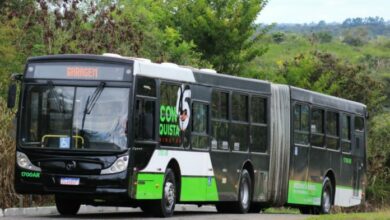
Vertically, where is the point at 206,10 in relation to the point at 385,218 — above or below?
above

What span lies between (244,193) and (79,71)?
6.82 metres

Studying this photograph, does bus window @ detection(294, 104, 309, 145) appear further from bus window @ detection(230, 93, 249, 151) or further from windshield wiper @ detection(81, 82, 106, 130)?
windshield wiper @ detection(81, 82, 106, 130)

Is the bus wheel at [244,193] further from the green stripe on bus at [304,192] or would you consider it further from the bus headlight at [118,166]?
the bus headlight at [118,166]

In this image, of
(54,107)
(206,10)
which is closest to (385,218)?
(54,107)

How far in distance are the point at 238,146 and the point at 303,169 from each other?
4072mm

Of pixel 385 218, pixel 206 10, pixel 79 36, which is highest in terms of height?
pixel 206 10

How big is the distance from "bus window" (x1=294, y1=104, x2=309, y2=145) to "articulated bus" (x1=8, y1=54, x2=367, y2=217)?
1.04m

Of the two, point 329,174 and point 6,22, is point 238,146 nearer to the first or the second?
point 329,174

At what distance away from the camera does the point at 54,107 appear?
62.7 feet

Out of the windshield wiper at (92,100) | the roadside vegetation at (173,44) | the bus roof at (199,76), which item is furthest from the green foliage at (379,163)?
the windshield wiper at (92,100)

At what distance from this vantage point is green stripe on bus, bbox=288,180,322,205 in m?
27.0

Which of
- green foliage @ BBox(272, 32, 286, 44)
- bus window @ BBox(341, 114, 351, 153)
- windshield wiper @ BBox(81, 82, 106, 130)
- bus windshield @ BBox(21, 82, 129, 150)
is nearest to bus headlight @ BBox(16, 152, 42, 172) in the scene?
bus windshield @ BBox(21, 82, 129, 150)

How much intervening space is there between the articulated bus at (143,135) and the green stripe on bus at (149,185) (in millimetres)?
18

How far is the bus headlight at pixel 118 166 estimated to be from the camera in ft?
61.2
